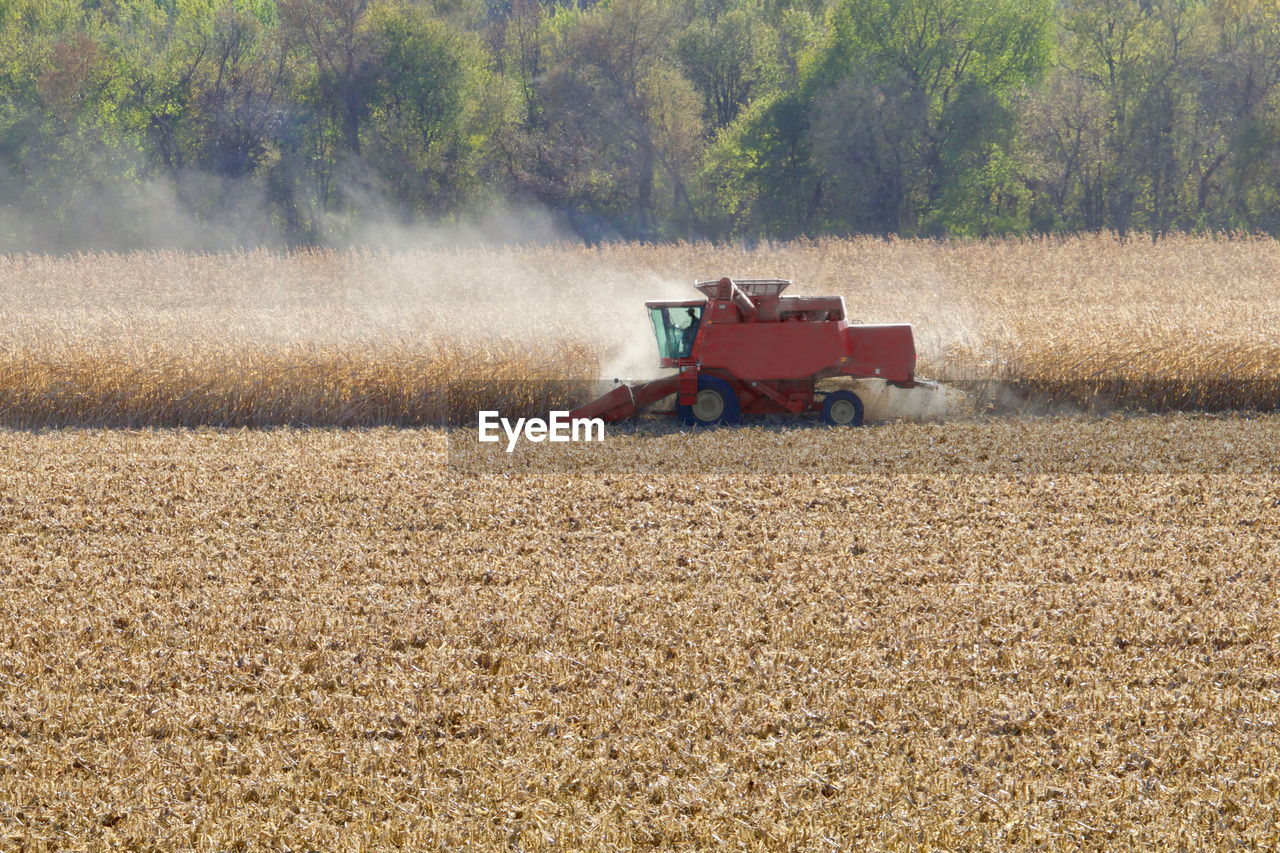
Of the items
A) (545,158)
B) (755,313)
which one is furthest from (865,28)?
(755,313)

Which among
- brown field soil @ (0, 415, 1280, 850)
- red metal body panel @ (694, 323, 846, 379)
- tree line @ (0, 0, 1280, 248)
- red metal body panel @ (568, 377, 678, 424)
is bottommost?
brown field soil @ (0, 415, 1280, 850)

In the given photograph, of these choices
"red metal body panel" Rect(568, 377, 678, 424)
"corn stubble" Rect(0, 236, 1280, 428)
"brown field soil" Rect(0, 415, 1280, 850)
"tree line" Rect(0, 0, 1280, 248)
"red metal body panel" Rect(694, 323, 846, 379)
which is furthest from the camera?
"tree line" Rect(0, 0, 1280, 248)

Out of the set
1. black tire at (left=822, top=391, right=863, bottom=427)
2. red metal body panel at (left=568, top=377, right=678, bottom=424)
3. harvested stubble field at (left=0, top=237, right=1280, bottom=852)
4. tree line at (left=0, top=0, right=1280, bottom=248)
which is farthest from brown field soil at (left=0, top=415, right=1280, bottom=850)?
tree line at (left=0, top=0, right=1280, bottom=248)

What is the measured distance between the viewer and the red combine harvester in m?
11.5

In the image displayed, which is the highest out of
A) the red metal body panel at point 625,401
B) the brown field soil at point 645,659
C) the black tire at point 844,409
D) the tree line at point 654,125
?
the tree line at point 654,125

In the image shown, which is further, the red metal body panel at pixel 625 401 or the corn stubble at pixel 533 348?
the corn stubble at pixel 533 348

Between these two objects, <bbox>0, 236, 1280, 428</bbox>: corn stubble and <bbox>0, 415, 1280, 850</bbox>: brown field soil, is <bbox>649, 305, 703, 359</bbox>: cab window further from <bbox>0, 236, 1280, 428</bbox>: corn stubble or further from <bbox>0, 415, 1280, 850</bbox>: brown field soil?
<bbox>0, 415, 1280, 850</bbox>: brown field soil

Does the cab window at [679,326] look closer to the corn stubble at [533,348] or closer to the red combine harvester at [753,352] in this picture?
the red combine harvester at [753,352]

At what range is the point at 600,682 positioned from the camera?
5348mm

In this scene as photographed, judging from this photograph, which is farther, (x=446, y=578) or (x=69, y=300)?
(x=69, y=300)

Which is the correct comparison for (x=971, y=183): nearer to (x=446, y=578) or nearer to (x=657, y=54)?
(x=657, y=54)

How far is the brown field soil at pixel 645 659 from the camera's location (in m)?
4.26

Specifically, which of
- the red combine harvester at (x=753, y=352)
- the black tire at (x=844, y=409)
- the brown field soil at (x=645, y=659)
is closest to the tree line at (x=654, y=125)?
the black tire at (x=844, y=409)

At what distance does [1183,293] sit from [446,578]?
1352cm
